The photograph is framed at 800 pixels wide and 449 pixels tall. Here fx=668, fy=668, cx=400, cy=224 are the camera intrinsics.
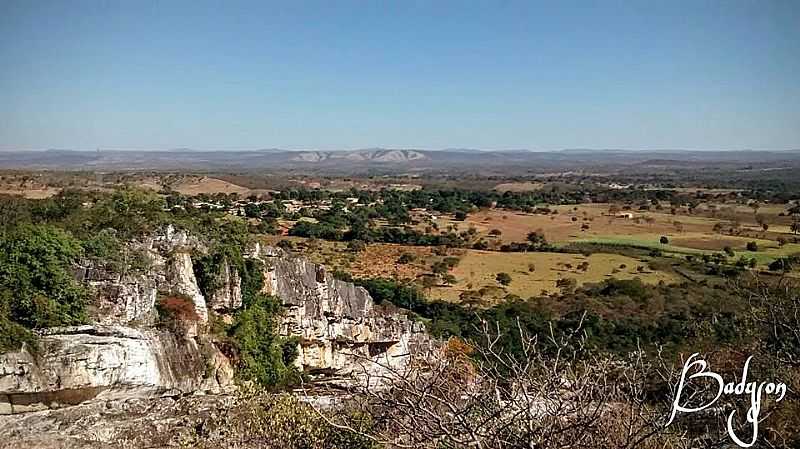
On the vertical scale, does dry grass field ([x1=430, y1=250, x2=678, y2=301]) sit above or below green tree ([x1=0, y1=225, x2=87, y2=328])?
below

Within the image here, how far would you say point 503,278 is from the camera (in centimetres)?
4419

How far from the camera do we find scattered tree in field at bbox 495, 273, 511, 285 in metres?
43.6

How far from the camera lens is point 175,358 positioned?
595 inches

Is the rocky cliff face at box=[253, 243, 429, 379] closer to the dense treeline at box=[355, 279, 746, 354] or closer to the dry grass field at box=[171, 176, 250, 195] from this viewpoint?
the dense treeline at box=[355, 279, 746, 354]

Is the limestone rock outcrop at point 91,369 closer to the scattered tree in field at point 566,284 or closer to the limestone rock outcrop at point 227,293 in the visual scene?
the limestone rock outcrop at point 227,293

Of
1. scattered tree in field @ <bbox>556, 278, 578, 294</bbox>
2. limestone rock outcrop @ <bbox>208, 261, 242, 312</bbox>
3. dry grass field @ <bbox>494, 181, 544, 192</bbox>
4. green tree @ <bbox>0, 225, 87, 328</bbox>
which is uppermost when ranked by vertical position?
green tree @ <bbox>0, 225, 87, 328</bbox>

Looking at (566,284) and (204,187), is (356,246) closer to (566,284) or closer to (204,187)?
(566,284)

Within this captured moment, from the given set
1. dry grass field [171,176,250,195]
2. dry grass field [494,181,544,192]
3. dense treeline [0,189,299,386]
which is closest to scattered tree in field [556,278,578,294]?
dense treeline [0,189,299,386]

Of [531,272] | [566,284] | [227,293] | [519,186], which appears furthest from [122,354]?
[519,186]

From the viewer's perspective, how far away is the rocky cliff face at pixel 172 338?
12.4m

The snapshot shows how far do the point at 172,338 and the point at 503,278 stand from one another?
31246 mm

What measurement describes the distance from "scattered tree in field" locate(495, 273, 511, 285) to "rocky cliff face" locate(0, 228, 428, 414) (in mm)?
19351

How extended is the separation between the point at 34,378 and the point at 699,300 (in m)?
33.0

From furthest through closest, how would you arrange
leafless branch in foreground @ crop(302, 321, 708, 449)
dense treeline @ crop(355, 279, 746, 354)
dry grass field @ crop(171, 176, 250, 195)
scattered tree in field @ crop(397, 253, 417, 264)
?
dry grass field @ crop(171, 176, 250, 195)
scattered tree in field @ crop(397, 253, 417, 264)
dense treeline @ crop(355, 279, 746, 354)
leafless branch in foreground @ crop(302, 321, 708, 449)
